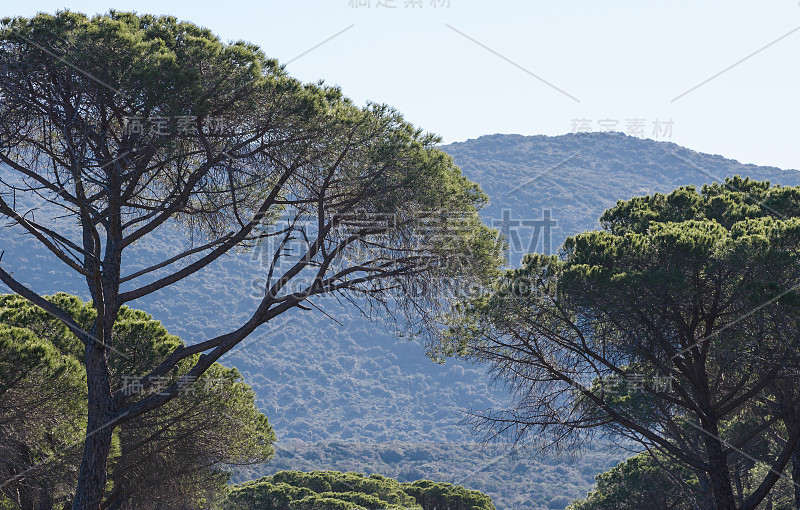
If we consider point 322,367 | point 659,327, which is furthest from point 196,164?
point 322,367

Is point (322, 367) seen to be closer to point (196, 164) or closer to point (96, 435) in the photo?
point (196, 164)

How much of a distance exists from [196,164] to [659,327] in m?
6.92

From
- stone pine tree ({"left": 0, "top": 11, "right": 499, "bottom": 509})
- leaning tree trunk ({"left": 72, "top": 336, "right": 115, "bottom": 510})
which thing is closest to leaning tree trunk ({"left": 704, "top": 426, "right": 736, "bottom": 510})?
stone pine tree ({"left": 0, "top": 11, "right": 499, "bottom": 509})

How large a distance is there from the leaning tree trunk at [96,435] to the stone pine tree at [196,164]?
0.06 ft

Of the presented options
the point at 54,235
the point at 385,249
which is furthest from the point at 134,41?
the point at 385,249

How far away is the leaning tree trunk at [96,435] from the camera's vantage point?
8961 mm

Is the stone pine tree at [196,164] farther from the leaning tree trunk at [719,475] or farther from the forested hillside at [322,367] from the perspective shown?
the forested hillside at [322,367]

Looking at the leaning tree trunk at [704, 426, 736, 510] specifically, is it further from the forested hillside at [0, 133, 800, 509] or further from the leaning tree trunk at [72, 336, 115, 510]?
the forested hillside at [0, 133, 800, 509]

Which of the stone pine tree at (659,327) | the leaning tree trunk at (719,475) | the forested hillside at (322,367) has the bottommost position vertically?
the leaning tree trunk at (719,475)

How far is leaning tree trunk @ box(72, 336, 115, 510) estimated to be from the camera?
8.96 m

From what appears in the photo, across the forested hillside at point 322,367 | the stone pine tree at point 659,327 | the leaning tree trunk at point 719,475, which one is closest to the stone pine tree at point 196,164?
the stone pine tree at point 659,327

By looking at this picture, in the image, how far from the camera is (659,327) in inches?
431

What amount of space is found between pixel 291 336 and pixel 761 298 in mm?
179728

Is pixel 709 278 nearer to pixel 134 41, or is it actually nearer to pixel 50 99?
pixel 134 41
